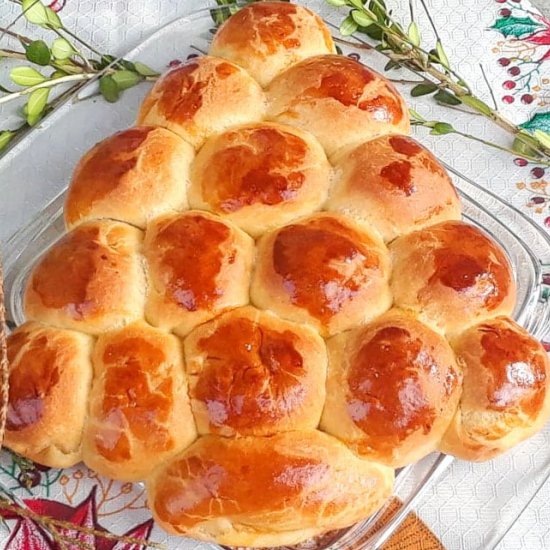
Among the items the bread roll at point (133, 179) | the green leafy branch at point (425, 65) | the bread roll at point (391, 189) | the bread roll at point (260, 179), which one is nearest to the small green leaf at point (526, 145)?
the green leafy branch at point (425, 65)

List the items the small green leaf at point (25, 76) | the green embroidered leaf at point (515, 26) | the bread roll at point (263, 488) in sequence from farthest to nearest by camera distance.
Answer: the green embroidered leaf at point (515, 26), the small green leaf at point (25, 76), the bread roll at point (263, 488)

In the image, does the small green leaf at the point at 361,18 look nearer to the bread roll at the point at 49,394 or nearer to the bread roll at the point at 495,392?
the bread roll at the point at 495,392

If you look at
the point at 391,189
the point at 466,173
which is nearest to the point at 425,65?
the point at 466,173

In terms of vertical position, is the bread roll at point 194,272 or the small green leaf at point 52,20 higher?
the small green leaf at point 52,20

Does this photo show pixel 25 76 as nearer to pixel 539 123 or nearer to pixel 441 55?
pixel 441 55

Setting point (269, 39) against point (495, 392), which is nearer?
point (495, 392)

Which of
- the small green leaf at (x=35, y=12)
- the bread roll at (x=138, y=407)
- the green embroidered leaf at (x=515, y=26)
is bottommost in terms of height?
the green embroidered leaf at (x=515, y=26)

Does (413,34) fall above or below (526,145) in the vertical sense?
above
